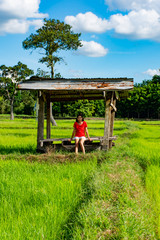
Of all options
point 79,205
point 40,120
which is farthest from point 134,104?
point 79,205

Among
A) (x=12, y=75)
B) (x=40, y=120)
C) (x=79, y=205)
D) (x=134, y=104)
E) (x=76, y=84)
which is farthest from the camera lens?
(x=134, y=104)

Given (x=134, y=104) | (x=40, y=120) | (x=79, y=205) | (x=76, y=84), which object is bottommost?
(x=79, y=205)

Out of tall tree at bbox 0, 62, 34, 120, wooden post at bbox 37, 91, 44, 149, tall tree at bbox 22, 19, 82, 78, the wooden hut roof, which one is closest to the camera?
the wooden hut roof

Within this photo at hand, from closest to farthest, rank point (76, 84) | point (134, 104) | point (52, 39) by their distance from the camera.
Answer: point (76, 84) → point (52, 39) → point (134, 104)

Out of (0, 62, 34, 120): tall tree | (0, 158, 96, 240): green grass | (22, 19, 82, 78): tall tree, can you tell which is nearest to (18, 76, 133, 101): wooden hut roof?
(0, 158, 96, 240): green grass

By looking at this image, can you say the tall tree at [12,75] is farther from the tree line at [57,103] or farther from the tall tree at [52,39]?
the tall tree at [52,39]

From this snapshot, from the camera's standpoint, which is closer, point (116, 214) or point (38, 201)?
point (116, 214)

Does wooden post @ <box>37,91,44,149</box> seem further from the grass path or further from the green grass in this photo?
the grass path

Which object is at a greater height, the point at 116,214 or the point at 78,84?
the point at 78,84

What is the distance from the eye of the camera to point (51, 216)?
346 centimetres

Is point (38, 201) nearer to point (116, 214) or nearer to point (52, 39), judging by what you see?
point (116, 214)

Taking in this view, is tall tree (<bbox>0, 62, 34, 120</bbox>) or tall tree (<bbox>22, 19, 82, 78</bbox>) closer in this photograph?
tall tree (<bbox>22, 19, 82, 78</bbox>)

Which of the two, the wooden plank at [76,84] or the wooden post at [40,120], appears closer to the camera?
the wooden plank at [76,84]

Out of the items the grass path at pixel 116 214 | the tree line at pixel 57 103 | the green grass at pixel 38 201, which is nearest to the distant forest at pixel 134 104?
the tree line at pixel 57 103
